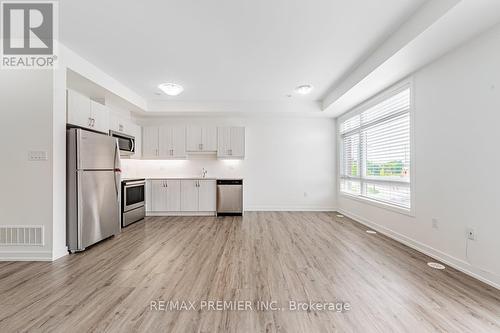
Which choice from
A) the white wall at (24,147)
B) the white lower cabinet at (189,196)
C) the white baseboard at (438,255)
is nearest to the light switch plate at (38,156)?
the white wall at (24,147)

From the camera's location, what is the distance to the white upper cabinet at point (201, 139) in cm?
585

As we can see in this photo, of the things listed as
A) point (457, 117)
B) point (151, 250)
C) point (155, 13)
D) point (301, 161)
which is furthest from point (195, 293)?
point (301, 161)

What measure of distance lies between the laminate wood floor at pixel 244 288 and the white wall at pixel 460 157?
0.31m

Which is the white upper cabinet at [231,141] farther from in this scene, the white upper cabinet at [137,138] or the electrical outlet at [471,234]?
the electrical outlet at [471,234]

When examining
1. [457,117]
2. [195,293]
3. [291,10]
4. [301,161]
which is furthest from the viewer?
[301,161]

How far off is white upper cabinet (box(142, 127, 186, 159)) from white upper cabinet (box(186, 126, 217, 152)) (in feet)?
0.51

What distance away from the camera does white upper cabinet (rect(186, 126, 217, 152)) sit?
5848mm

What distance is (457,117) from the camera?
8.55ft

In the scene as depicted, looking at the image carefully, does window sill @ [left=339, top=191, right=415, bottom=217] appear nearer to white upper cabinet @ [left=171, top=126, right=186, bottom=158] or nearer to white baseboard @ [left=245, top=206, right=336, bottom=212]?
white baseboard @ [left=245, top=206, right=336, bottom=212]

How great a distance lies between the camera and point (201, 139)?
586cm

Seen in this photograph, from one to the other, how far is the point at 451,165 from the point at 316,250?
1.98m

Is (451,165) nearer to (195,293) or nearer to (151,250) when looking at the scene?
(195,293)

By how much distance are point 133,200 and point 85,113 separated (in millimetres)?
2091

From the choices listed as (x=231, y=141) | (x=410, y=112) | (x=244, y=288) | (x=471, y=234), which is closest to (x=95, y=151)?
(x=244, y=288)
